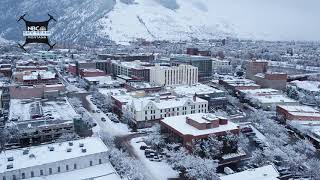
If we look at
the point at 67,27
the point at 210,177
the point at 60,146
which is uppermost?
the point at 67,27

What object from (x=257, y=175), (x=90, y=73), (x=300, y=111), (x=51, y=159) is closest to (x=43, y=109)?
(x=51, y=159)

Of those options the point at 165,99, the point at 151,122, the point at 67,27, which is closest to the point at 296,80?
the point at 165,99

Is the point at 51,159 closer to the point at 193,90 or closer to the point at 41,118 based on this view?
the point at 41,118

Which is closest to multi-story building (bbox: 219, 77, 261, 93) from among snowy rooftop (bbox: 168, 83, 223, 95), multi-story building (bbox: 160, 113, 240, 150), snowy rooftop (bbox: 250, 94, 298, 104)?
snowy rooftop (bbox: 168, 83, 223, 95)

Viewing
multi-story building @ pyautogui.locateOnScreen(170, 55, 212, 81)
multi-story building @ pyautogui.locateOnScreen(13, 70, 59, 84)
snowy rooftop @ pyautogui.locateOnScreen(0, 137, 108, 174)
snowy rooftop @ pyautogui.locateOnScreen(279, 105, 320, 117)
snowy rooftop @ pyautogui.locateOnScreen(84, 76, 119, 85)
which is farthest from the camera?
multi-story building @ pyautogui.locateOnScreen(170, 55, 212, 81)

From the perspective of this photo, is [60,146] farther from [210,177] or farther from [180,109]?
[180,109]

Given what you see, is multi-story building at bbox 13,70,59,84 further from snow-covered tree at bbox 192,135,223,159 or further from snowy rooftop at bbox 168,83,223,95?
snow-covered tree at bbox 192,135,223,159
